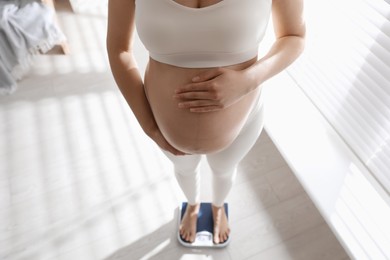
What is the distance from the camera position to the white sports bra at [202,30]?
636mm

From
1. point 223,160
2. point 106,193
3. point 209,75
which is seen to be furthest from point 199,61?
point 106,193

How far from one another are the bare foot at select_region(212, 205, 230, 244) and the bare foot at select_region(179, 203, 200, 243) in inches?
3.4

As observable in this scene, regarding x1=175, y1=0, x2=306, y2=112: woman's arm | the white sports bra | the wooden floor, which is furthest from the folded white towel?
x1=175, y1=0, x2=306, y2=112: woman's arm

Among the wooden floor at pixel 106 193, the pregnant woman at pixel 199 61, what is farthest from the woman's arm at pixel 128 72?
the wooden floor at pixel 106 193

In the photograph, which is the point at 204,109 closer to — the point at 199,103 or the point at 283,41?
the point at 199,103

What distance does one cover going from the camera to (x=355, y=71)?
1181mm

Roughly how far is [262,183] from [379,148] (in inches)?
22.7

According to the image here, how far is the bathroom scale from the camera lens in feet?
4.38

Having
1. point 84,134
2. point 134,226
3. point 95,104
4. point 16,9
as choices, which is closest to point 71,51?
point 16,9

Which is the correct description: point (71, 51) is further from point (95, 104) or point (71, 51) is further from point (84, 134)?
point (84, 134)

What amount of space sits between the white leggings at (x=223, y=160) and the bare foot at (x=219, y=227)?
0.51 feet

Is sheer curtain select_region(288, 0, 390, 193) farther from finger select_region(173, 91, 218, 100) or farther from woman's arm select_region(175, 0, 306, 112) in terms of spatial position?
finger select_region(173, 91, 218, 100)

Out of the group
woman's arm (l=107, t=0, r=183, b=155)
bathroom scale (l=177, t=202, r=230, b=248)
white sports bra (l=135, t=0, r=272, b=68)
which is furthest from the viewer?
bathroom scale (l=177, t=202, r=230, b=248)

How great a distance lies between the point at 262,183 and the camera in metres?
1.57
